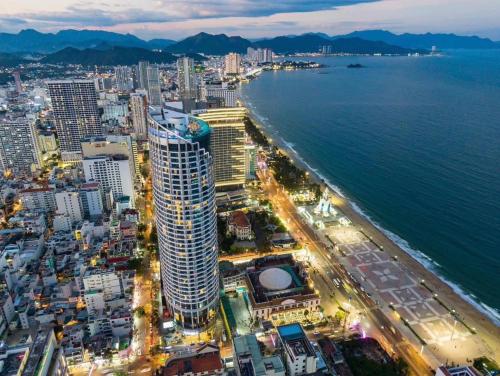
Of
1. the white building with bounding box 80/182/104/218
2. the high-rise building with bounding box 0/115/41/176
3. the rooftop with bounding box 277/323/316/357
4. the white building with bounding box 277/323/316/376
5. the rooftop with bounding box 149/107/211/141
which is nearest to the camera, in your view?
the rooftop with bounding box 149/107/211/141

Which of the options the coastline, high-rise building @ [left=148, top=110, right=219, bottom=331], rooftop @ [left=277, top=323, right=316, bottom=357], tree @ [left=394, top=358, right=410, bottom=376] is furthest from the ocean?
high-rise building @ [left=148, top=110, right=219, bottom=331]

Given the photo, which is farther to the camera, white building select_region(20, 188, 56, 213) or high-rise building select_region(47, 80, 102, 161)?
high-rise building select_region(47, 80, 102, 161)

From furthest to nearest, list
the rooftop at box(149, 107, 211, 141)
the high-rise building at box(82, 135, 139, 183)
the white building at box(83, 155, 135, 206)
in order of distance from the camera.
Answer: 1. the high-rise building at box(82, 135, 139, 183)
2. the white building at box(83, 155, 135, 206)
3. the rooftop at box(149, 107, 211, 141)

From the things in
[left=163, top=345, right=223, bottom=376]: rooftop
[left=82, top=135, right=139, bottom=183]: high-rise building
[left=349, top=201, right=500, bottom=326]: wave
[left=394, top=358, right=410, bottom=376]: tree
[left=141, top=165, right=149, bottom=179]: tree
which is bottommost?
[left=141, top=165, right=149, bottom=179]: tree

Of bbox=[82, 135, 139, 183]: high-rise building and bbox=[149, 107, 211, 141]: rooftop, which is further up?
bbox=[149, 107, 211, 141]: rooftop

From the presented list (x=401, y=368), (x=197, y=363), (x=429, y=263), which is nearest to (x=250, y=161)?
(x=429, y=263)

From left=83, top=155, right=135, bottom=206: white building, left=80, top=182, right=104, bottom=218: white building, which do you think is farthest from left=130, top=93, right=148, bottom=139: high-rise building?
left=80, top=182, right=104, bottom=218: white building

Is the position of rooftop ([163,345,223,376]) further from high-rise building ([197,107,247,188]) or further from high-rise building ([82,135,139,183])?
high-rise building ([82,135,139,183])
